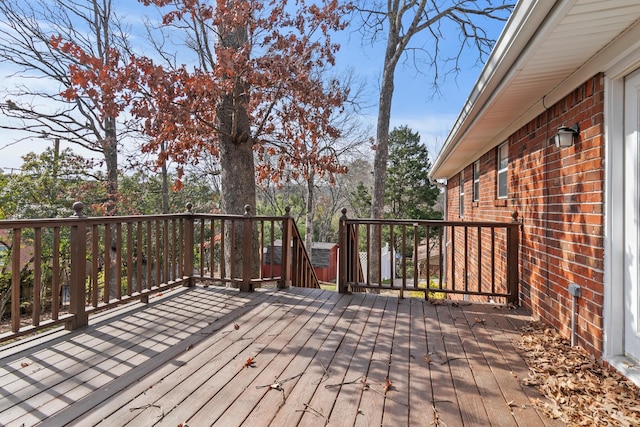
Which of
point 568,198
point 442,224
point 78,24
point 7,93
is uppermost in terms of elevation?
point 78,24

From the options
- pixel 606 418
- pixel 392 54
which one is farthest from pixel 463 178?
pixel 606 418

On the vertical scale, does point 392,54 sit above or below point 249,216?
above

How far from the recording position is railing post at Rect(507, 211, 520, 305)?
404cm

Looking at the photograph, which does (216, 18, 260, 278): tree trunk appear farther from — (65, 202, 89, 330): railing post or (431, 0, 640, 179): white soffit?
(431, 0, 640, 179): white soffit

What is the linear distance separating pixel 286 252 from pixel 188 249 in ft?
4.07

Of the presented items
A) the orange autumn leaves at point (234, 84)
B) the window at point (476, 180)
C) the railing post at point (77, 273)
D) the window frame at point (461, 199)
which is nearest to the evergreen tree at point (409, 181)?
the window frame at point (461, 199)

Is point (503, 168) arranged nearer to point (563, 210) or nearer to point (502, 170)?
point (502, 170)

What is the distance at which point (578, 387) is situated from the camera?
214cm

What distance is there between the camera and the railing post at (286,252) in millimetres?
4602

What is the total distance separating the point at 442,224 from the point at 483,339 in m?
1.42

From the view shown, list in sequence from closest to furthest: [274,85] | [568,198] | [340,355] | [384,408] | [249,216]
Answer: [384,408] < [340,355] < [568,198] < [249,216] < [274,85]

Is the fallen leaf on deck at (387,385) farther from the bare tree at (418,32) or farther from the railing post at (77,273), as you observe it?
the bare tree at (418,32)

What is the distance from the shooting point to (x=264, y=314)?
3650 millimetres

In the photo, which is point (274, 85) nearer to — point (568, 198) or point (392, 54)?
point (568, 198)
